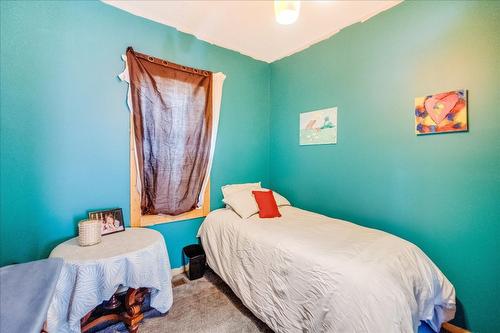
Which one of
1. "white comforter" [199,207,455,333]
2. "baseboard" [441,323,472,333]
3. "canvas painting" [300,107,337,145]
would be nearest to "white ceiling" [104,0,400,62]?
"canvas painting" [300,107,337,145]

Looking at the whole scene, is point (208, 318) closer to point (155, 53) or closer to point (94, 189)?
point (94, 189)

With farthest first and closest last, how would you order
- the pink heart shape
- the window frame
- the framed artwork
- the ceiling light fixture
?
the window frame
the framed artwork
the pink heart shape
the ceiling light fixture

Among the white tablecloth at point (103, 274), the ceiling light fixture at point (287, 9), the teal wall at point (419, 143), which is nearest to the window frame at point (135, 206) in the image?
the white tablecloth at point (103, 274)

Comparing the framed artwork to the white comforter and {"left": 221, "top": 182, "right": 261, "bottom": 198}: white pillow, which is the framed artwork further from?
{"left": 221, "top": 182, "right": 261, "bottom": 198}: white pillow

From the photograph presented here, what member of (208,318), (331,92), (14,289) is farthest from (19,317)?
(331,92)

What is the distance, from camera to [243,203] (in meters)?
2.36

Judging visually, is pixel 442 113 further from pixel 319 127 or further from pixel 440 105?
pixel 319 127

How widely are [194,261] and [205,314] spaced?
0.57 metres

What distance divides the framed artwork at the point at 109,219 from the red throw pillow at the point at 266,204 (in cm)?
132

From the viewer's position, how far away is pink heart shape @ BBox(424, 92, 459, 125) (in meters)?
1.58

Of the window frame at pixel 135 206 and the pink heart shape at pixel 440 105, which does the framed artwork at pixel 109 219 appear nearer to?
the window frame at pixel 135 206

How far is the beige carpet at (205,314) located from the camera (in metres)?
1.59

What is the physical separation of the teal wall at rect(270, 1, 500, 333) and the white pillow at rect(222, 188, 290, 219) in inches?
29.3

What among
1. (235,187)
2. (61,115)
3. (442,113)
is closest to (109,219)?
(61,115)
